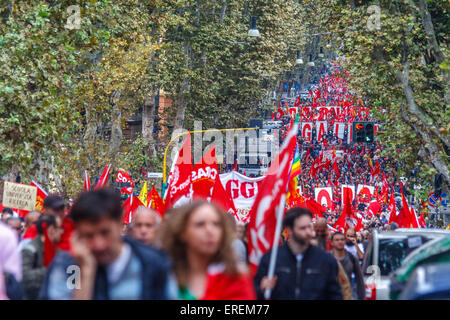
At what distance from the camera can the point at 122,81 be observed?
86.8 feet

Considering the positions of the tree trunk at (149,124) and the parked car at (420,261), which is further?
the tree trunk at (149,124)

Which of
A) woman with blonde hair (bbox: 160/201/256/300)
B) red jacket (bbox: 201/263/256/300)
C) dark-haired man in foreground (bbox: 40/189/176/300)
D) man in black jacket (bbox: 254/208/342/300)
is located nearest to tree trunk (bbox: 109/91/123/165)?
man in black jacket (bbox: 254/208/342/300)

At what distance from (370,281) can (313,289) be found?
4.08 metres

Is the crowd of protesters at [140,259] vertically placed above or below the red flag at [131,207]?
below

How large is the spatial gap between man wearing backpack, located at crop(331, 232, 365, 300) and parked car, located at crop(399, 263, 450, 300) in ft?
14.7

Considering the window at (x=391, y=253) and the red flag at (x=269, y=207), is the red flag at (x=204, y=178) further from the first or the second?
the red flag at (x=269, y=207)

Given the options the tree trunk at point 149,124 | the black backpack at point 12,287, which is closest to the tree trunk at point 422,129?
the black backpack at point 12,287

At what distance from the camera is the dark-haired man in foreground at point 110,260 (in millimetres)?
3699

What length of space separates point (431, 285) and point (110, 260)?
53.7 inches

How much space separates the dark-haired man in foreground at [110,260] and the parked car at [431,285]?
1.06 meters

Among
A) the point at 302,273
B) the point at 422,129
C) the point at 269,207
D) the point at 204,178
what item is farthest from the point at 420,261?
the point at 422,129

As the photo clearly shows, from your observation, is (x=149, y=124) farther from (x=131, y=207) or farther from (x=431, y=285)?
(x=431, y=285)

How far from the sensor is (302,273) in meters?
6.09
